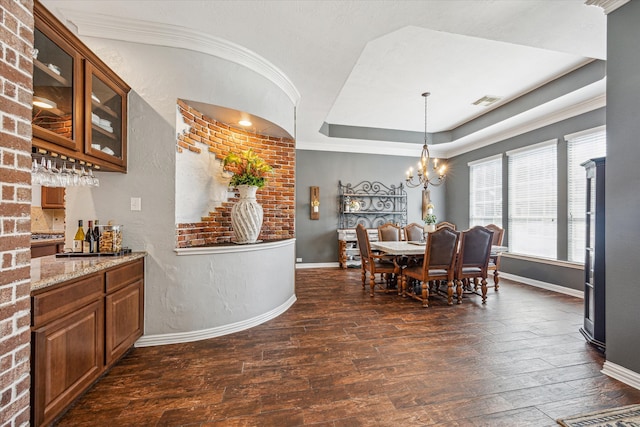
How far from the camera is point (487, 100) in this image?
475 centimetres

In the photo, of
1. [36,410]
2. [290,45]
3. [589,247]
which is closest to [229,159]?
[290,45]

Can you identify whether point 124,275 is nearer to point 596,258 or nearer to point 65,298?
point 65,298

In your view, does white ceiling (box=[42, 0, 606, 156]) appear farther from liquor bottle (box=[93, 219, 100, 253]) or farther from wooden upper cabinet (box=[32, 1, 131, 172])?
liquor bottle (box=[93, 219, 100, 253])

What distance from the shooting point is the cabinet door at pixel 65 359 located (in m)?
1.40

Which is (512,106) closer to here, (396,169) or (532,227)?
(532,227)

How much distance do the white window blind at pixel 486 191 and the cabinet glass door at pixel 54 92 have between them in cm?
650

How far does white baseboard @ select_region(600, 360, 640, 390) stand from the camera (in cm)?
191

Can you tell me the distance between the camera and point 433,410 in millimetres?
1696

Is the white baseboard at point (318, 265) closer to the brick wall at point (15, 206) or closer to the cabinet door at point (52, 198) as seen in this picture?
the cabinet door at point (52, 198)

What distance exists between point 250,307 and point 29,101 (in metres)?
2.34

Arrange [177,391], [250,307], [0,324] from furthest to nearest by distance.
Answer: [250,307] < [177,391] < [0,324]

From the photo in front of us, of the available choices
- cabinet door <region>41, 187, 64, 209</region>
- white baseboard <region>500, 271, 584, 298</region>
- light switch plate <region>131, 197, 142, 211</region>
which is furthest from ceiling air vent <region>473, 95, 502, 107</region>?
cabinet door <region>41, 187, 64, 209</region>

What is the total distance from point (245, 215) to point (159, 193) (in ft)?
2.73

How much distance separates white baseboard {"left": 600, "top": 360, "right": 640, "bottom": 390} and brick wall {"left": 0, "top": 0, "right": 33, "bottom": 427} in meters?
3.56
